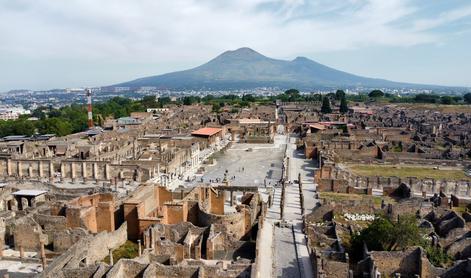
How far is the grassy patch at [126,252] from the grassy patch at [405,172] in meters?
34.3

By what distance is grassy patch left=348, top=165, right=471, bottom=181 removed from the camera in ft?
170

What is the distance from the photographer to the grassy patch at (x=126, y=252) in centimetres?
2533

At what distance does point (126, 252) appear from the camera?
2603cm

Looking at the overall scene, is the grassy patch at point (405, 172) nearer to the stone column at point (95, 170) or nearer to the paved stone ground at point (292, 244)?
the paved stone ground at point (292, 244)

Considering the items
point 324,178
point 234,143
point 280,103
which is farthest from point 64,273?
point 280,103

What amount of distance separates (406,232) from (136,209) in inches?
702

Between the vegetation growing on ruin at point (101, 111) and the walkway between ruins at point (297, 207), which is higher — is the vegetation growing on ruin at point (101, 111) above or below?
above

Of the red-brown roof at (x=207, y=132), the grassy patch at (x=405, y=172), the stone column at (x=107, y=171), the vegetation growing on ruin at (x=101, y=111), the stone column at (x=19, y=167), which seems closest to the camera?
the stone column at (x=107, y=171)

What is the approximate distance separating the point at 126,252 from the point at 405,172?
40707 millimetres

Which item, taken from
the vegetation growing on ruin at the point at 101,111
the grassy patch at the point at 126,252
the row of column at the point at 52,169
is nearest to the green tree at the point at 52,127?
the vegetation growing on ruin at the point at 101,111

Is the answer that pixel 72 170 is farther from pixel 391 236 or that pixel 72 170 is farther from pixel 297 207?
pixel 391 236

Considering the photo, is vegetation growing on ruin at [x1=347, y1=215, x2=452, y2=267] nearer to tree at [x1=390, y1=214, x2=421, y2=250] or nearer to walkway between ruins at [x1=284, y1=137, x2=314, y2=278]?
tree at [x1=390, y1=214, x2=421, y2=250]

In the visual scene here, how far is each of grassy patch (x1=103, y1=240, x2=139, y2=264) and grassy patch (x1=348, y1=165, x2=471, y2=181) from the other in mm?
34284

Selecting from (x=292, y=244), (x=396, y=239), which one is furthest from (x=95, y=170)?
(x=396, y=239)
